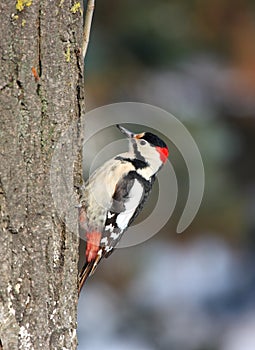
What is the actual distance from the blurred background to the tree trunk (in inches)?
170

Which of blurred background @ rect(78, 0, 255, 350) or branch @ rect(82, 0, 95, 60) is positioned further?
blurred background @ rect(78, 0, 255, 350)

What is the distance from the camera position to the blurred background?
7.21m

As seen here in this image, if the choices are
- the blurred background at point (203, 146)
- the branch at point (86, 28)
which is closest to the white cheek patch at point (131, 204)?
the branch at point (86, 28)

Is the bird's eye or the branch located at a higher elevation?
the bird's eye

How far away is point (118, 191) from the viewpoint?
11.8ft

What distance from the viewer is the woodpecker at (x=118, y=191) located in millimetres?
3566

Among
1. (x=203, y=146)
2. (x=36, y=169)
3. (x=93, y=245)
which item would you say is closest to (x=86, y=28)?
(x=36, y=169)

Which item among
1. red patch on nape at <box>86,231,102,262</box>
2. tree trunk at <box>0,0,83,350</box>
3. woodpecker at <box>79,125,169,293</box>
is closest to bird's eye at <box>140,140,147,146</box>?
woodpecker at <box>79,125,169,293</box>

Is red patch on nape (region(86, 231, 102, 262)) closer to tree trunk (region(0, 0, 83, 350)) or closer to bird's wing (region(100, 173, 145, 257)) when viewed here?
bird's wing (region(100, 173, 145, 257))

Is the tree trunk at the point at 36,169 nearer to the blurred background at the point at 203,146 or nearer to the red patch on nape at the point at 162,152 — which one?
the red patch on nape at the point at 162,152

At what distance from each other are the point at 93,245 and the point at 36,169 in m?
1.07

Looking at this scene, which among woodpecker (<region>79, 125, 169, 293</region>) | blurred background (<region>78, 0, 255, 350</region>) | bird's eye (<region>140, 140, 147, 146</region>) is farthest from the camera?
blurred background (<region>78, 0, 255, 350</region>)

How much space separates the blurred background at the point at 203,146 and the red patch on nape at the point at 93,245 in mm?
3408

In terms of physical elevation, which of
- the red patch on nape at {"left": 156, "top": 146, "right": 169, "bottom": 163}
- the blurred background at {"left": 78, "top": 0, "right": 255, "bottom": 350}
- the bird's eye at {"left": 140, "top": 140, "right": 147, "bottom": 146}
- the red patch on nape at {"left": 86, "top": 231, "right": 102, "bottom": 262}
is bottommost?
the red patch on nape at {"left": 86, "top": 231, "right": 102, "bottom": 262}
